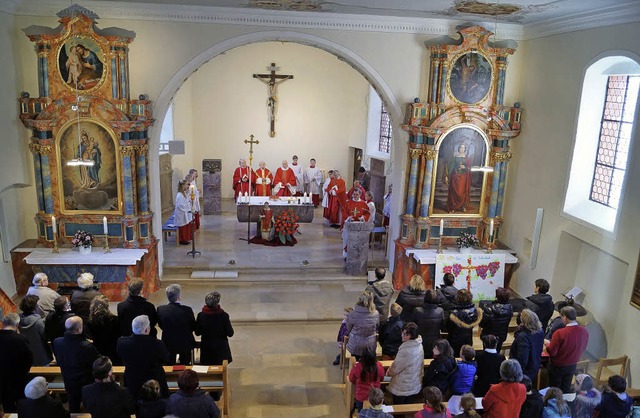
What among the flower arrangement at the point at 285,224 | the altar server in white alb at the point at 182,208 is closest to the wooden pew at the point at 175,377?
the altar server in white alb at the point at 182,208

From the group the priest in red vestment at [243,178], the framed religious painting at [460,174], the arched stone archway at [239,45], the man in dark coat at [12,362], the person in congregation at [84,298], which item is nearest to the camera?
the man in dark coat at [12,362]

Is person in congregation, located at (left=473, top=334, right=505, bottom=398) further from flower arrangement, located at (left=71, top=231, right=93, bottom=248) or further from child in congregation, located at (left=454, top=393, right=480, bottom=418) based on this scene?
flower arrangement, located at (left=71, top=231, right=93, bottom=248)

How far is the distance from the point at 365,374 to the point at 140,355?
254cm

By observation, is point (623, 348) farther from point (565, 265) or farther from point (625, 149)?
point (625, 149)

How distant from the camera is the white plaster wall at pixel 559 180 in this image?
26.9ft

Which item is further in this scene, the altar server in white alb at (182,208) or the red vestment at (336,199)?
the red vestment at (336,199)

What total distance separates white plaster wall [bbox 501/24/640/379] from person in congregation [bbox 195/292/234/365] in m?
5.99

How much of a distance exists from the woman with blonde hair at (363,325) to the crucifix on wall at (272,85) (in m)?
11.9

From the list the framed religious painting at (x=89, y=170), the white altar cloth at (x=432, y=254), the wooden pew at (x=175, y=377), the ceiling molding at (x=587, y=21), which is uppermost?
the ceiling molding at (x=587, y=21)

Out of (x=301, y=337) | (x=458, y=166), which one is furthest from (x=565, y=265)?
(x=301, y=337)

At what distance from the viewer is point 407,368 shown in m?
6.33

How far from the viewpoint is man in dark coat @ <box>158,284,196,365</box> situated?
22.0 feet

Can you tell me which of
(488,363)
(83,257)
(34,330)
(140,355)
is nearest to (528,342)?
(488,363)

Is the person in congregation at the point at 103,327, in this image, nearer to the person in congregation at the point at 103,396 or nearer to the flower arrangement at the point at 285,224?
the person in congregation at the point at 103,396
